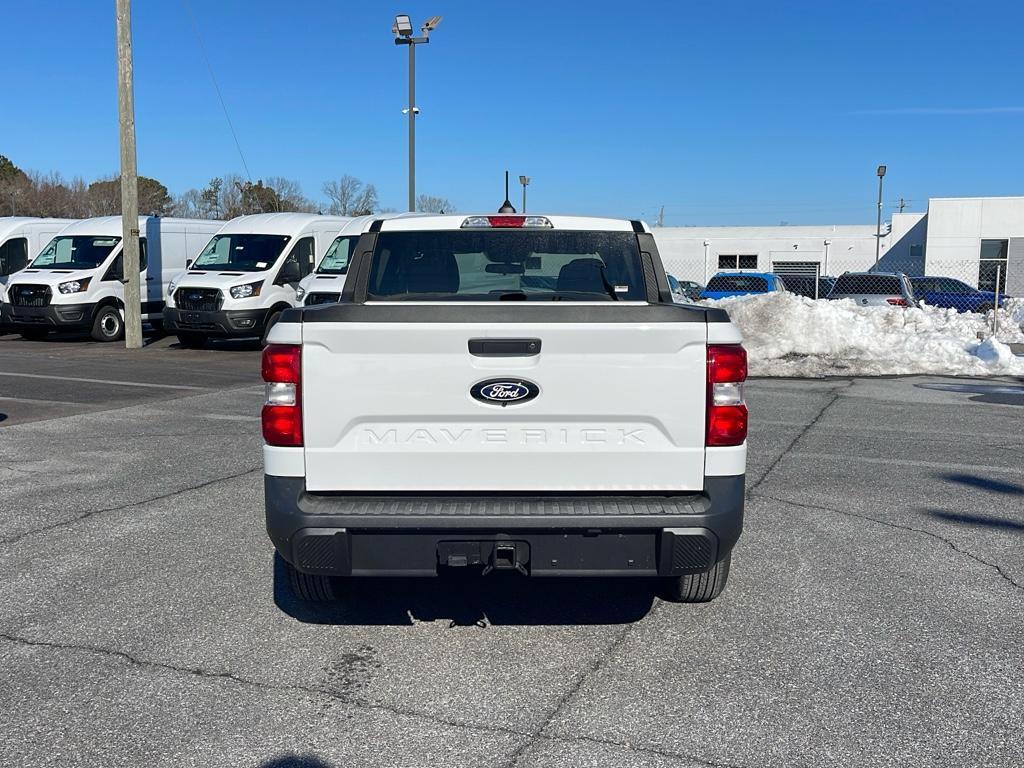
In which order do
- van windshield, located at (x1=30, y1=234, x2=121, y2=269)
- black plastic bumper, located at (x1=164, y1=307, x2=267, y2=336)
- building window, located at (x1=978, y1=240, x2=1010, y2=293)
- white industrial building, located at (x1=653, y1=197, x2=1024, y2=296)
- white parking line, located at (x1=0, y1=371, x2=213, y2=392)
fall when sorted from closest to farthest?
white parking line, located at (x1=0, y1=371, x2=213, y2=392), black plastic bumper, located at (x1=164, y1=307, x2=267, y2=336), van windshield, located at (x1=30, y1=234, x2=121, y2=269), building window, located at (x1=978, y1=240, x2=1010, y2=293), white industrial building, located at (x1=653, y1=197, x2=1024, y2=296)

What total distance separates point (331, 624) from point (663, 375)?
6.70 feet

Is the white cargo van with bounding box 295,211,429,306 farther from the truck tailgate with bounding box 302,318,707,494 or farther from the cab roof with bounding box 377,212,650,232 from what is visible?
the truck tailgate with bounding box 302,318,707,494

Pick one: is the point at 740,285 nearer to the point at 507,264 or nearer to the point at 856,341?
the point at 856,341

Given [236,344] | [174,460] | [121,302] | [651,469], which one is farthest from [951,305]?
[651,469]

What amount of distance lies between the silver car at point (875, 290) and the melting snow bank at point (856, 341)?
2.76 meters

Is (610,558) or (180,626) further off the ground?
(610,558)

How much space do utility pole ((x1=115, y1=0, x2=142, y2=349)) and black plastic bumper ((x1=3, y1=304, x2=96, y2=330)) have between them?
1312 mm

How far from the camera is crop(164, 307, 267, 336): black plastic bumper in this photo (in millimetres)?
18734

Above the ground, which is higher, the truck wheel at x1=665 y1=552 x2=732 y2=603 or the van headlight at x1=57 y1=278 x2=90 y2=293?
the van headlight at x1=57 y1=278 x2=90 y2=293

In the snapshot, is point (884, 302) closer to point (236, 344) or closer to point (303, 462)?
point (236, 344)

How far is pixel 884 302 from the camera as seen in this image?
22.9 m

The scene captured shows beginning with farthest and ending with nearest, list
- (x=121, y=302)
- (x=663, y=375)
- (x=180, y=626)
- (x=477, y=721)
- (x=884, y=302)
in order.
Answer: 1. (x=884, y=302)
2. (x=121, y=302)
3. (x=180, y=626)
4. (x=663, y=375)
5. (x=477, y=721)

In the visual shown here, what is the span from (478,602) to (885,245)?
47864 millimetres

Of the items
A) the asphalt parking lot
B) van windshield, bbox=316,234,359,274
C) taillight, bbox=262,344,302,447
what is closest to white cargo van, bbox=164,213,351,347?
van windshield, bbox=316,234,359,274
